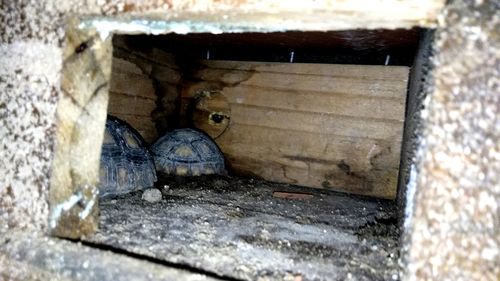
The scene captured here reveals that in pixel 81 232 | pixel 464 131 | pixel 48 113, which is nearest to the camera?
pixel 464 131

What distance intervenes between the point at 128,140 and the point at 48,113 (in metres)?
1.26

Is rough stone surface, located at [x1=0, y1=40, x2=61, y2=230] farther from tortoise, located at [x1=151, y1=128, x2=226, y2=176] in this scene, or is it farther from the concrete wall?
tortoise, located at [x1=151, y1=128, x2=226, y2=176]

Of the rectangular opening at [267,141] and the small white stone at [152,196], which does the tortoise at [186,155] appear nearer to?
the rectangular opening at [267,141]

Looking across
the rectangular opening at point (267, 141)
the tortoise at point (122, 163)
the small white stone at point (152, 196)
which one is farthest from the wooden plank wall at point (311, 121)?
the small white stone at point (152, 196)

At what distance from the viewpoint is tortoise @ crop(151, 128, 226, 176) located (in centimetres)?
271

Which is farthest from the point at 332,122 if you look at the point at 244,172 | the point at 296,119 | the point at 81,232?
the point at 81,232

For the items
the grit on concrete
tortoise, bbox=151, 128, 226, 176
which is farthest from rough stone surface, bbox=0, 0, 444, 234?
tortoise, bbox=151, 128, 226, 176

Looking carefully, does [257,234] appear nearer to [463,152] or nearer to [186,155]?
[463,152]

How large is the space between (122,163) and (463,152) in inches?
69.4

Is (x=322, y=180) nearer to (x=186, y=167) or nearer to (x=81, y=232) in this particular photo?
(x=186, y=167)

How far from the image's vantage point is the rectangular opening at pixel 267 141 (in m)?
1.42

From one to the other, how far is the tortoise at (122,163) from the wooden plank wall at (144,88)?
1.20 ft

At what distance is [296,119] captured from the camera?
2832 millimetres

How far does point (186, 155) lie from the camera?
2742 millimetres
